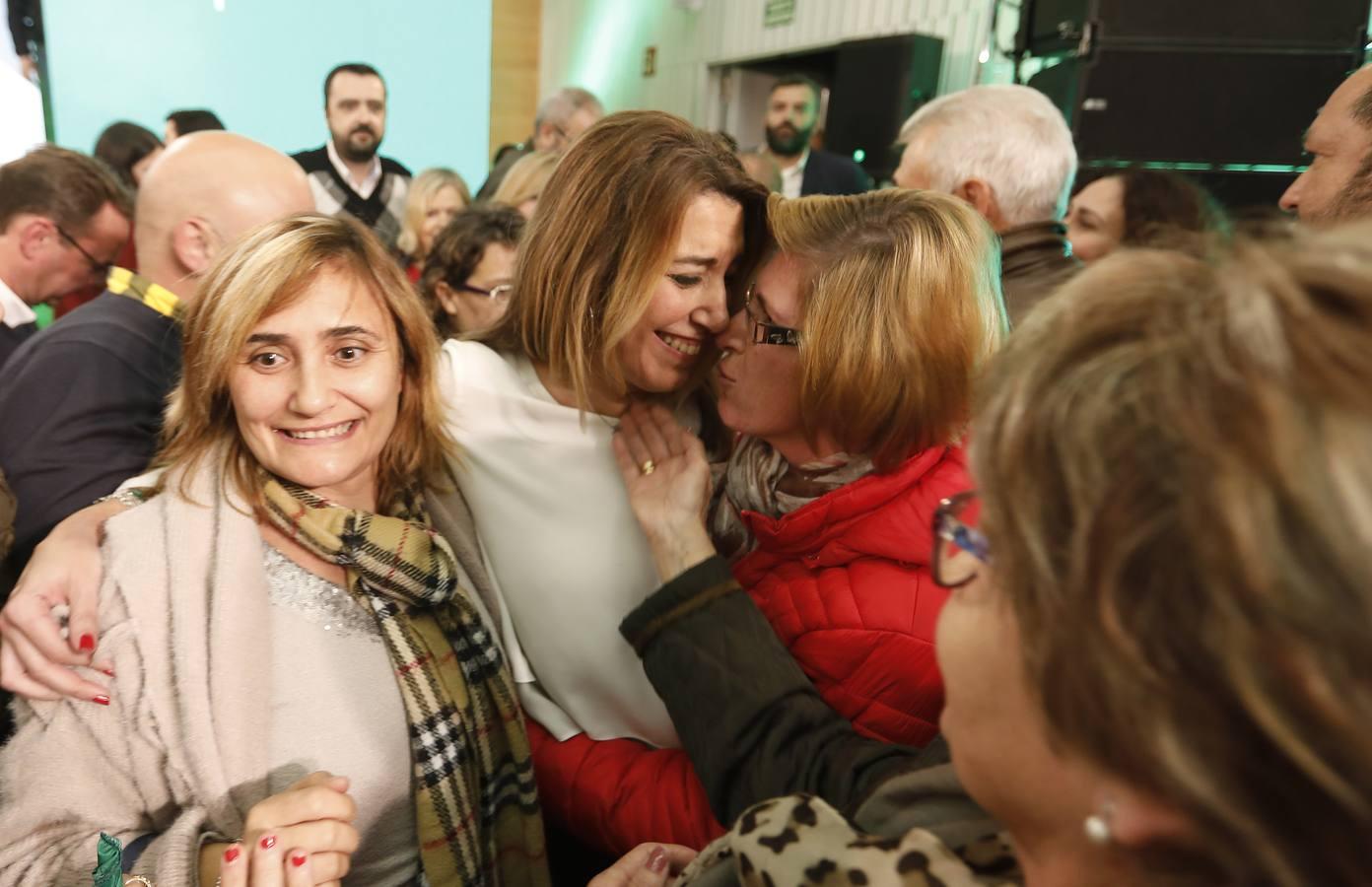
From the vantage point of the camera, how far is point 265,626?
1121 mm

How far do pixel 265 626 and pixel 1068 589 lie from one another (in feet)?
3.40

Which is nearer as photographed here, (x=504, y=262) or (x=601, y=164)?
(x=601, y=164)

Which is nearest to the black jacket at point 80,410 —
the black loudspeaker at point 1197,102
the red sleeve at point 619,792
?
the red sleeve at point 619,792

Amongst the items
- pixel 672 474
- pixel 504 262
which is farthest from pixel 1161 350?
pixel 504 262

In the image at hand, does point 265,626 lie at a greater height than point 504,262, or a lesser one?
lesser

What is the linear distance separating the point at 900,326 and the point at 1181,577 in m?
0.82

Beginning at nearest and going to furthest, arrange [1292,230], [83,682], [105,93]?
[1292,230] → [83,682] → [105,93]

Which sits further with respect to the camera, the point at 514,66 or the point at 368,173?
the point at 514,66

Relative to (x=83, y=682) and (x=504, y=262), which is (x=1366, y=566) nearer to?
(x=83, y=682)

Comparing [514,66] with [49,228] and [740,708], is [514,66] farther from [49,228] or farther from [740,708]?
[740,708]

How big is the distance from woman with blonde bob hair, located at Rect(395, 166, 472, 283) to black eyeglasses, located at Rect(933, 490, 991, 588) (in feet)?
11.3

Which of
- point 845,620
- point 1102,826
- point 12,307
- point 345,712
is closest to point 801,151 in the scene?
point 12,307

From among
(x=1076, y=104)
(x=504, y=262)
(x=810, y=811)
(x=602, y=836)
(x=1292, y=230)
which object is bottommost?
(x=602, y=836)

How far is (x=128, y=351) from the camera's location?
1.56m
